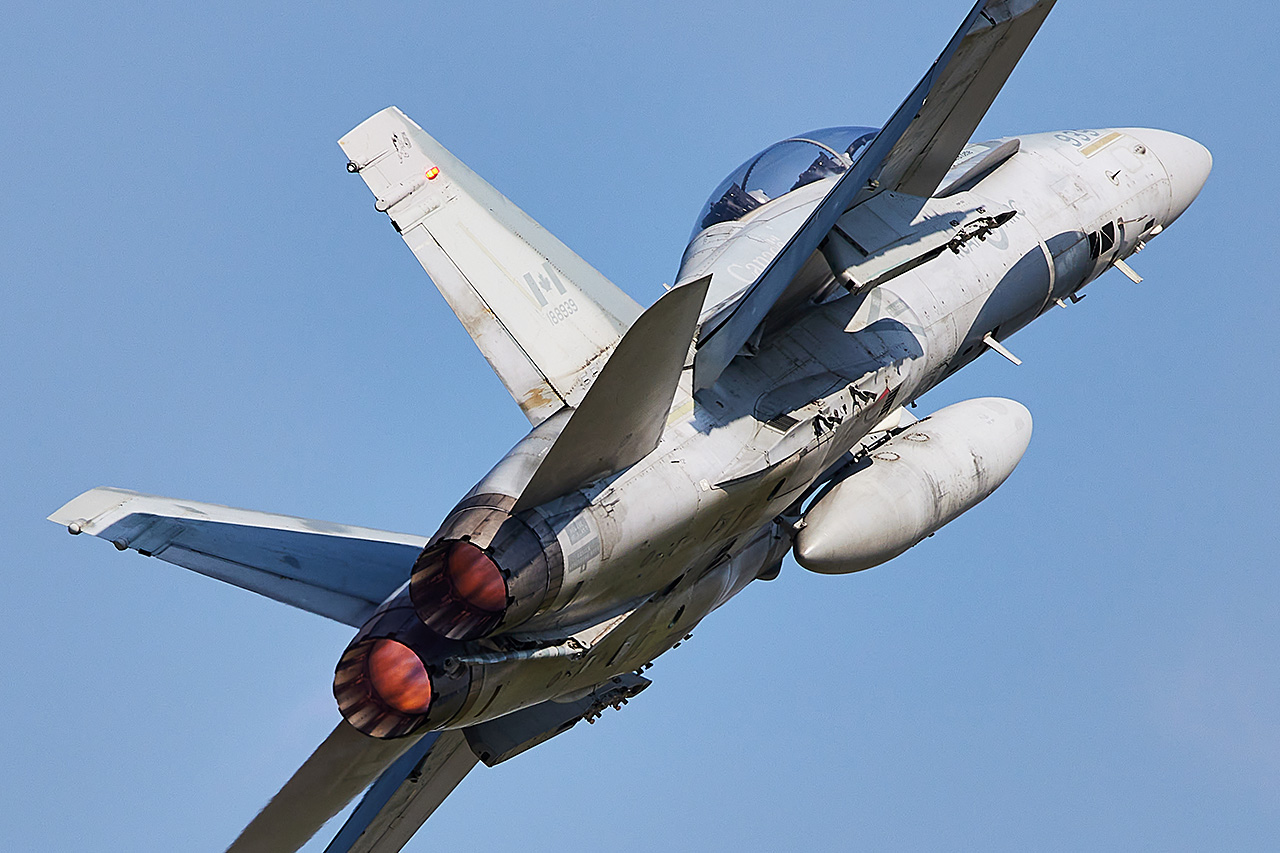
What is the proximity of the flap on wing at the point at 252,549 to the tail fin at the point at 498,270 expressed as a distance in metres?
1.92

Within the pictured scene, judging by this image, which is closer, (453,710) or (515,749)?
(453,710)

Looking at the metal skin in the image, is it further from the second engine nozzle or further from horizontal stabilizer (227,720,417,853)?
horizontal stabilizer (227,720,417,853)

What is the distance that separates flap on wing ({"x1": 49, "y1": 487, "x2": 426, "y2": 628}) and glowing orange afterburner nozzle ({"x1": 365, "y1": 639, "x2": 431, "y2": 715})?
68.4 inches

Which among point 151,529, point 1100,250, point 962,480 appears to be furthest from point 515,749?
point 1100,250

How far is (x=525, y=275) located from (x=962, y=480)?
4475 millimetres

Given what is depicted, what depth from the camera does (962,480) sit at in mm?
14297

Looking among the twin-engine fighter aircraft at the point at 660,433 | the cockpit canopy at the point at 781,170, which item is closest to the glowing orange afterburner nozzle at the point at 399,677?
the twin-engine fighter aircraft at the point at 660,433

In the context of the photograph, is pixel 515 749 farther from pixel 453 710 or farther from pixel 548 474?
pixel 548 474

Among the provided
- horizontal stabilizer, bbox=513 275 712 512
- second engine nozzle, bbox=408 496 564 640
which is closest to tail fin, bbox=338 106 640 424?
horizontal stabilizer, bbox=513 275 712 512

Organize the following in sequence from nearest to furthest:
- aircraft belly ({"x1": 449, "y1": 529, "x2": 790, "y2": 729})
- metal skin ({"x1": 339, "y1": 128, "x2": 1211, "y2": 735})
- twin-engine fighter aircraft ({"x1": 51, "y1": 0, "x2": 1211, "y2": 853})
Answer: twin-engine fighter aircraft ({"x1": 51, "y1": 0, "x2": 1211, "y2": 853}), metal skin ({"x1": 339, "y1": 128, "x2": 1211, "y2": 735}), aircraft belly ({"x1": 449, "y1": 529, "x2": 790, "y2": 729})

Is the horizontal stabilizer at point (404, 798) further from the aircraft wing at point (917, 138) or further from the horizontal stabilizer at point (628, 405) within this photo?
the aircraft wing at point (917, 138)

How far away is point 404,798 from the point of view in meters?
14.5

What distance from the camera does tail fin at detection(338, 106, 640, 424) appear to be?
42.8ft

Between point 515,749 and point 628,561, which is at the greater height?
point 628,561
